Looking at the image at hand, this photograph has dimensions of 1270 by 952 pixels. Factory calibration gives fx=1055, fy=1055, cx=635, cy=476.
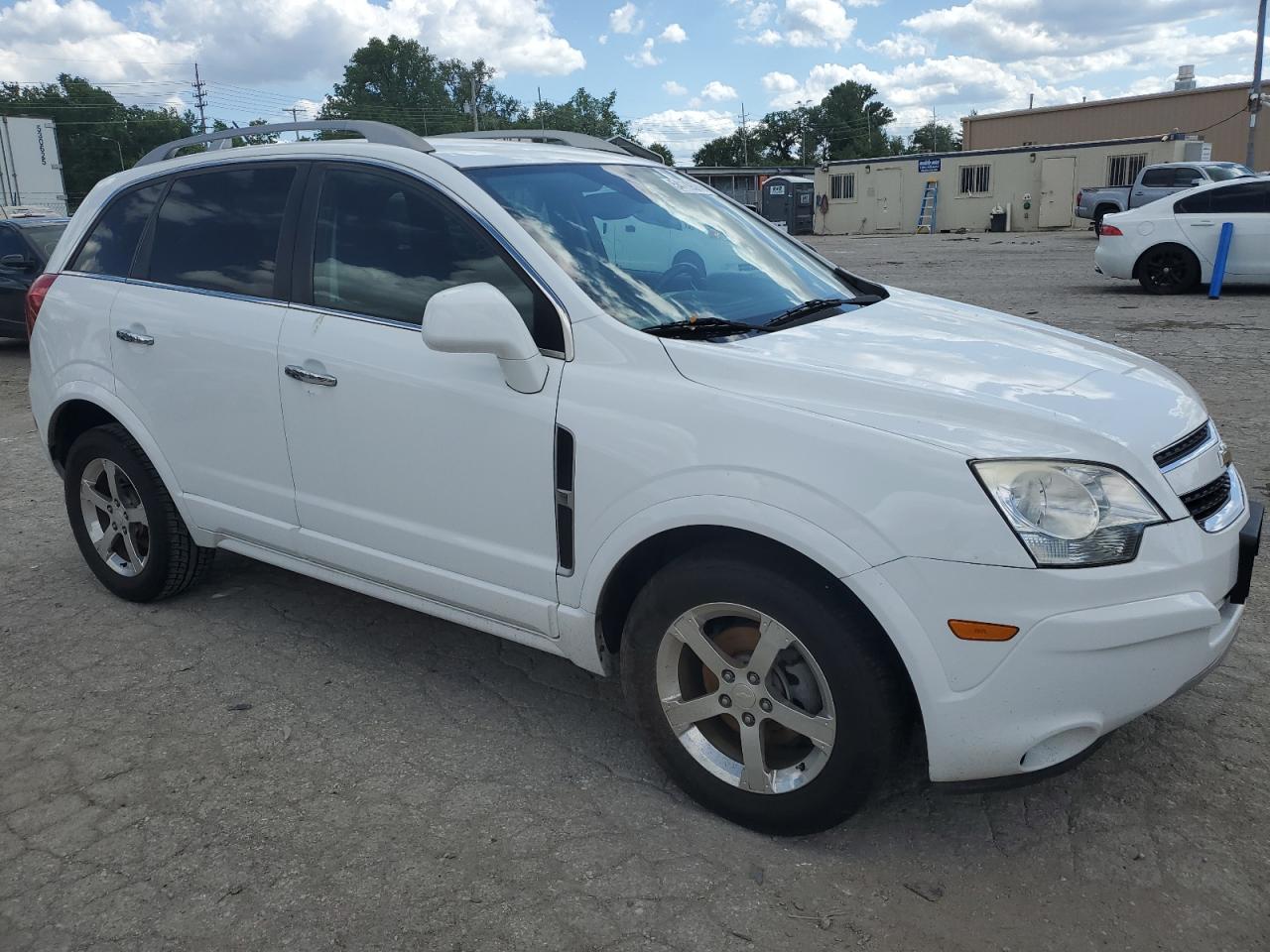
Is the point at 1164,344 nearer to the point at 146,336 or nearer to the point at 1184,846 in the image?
the point at 1184,846

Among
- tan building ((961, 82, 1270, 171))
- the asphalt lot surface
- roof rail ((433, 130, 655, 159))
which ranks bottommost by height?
the asphalt lot surface

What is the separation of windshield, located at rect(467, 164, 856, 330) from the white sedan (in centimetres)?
1202

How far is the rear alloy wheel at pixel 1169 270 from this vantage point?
1402 centimetres

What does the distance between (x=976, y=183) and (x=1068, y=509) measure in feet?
137

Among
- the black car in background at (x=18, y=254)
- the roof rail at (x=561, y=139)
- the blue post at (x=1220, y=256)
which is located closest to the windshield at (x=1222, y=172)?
the blue post at (x=1220, y=256)

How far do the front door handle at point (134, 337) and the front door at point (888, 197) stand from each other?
42.3 m

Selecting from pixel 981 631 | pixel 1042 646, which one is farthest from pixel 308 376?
pixel 1042 646

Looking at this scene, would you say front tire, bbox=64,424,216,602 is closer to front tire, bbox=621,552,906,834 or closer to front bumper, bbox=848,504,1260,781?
front tire, bbox=621,552,906,834

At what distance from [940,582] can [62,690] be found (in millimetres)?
3126

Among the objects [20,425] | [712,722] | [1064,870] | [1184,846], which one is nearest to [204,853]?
[712,722]

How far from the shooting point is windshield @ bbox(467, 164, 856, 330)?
3.11 metres

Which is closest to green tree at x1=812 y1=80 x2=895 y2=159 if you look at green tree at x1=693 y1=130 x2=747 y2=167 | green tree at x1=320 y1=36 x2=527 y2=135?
green tree at x1=693 y1=130 x2=747 y2=167

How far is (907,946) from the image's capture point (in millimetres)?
2387

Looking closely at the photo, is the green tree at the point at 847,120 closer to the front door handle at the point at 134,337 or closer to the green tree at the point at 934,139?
the green tree at the point at 934,139
